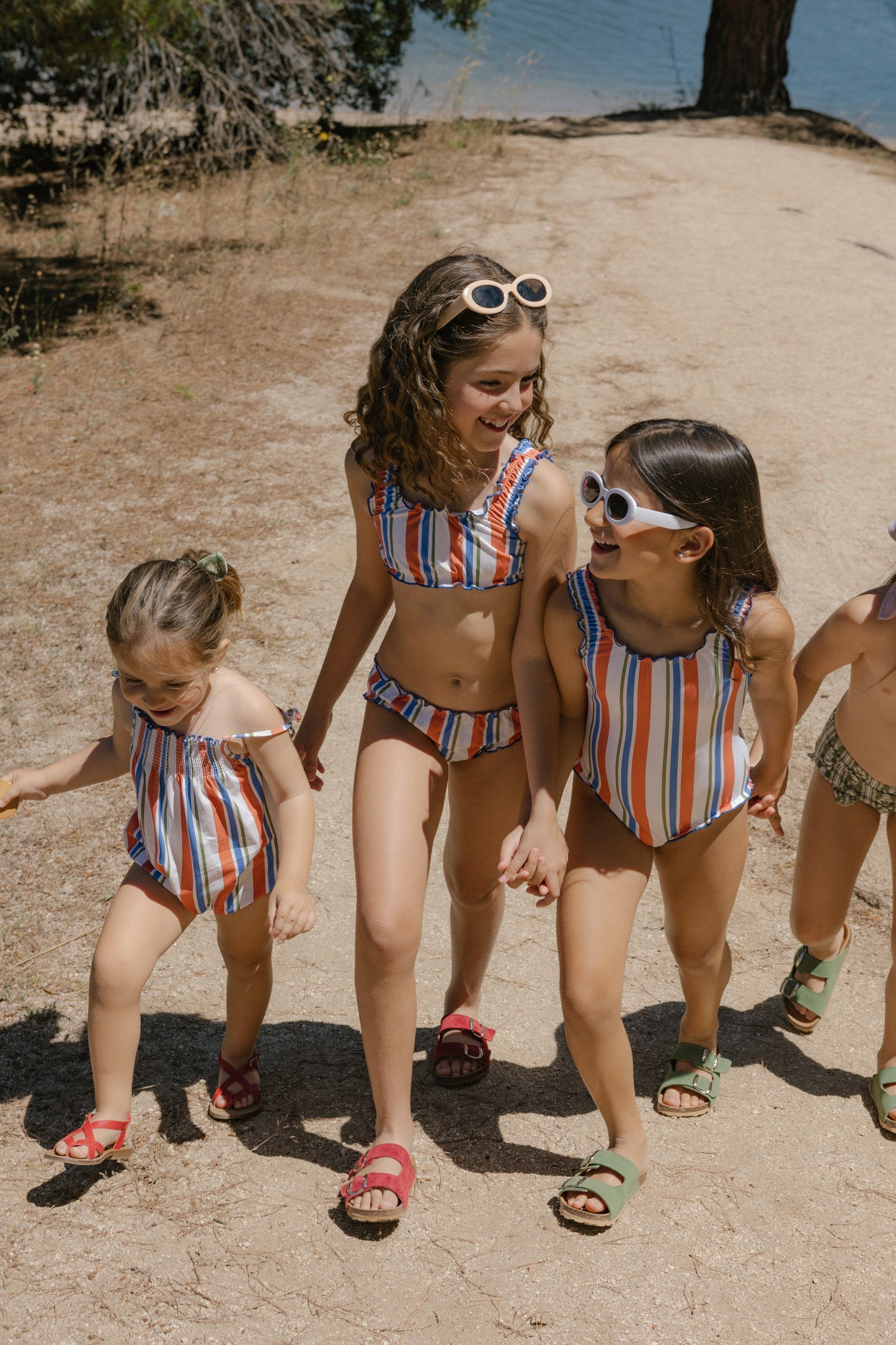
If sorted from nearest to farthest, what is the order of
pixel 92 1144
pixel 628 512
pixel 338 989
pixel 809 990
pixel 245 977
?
1. pixel 628 512
2. pixel 92 1144
3. pixel 245 977
4. pixel 809 990
5. pixel 338 989

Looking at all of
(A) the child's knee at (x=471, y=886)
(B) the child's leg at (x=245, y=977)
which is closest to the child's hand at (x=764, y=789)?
(A) the child's knee at (x=471, y=886)

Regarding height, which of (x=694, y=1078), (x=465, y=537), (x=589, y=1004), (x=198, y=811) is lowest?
(x=694, y=1078)

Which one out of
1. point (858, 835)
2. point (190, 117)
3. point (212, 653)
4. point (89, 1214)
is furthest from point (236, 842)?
point (190, 117)

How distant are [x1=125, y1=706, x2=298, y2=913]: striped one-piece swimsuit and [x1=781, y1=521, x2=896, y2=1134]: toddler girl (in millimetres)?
1238

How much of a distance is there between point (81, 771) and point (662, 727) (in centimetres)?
124

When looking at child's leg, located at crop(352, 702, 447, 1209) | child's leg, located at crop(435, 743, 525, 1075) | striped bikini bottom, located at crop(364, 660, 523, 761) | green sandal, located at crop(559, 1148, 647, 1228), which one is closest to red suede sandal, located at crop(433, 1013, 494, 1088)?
child's leg, located at crop(435, 743, 525, 1075)

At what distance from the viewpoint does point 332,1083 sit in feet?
9.55

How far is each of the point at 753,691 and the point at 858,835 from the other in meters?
0.61

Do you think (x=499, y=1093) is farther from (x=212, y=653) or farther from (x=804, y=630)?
(x=804, y=630)

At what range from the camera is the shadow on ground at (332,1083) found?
107 inches

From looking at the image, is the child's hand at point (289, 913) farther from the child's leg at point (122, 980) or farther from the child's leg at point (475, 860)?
the child's leg at point (475, 860)

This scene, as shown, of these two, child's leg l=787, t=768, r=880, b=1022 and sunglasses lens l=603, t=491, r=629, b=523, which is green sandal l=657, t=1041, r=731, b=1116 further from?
sunglasses lens l=603, t=491, r=629, b=523

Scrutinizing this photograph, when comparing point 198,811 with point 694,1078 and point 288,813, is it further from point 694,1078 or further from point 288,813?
point 694,1078

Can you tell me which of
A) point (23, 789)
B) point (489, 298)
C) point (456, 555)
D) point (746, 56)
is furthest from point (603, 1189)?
point (746, 56)
